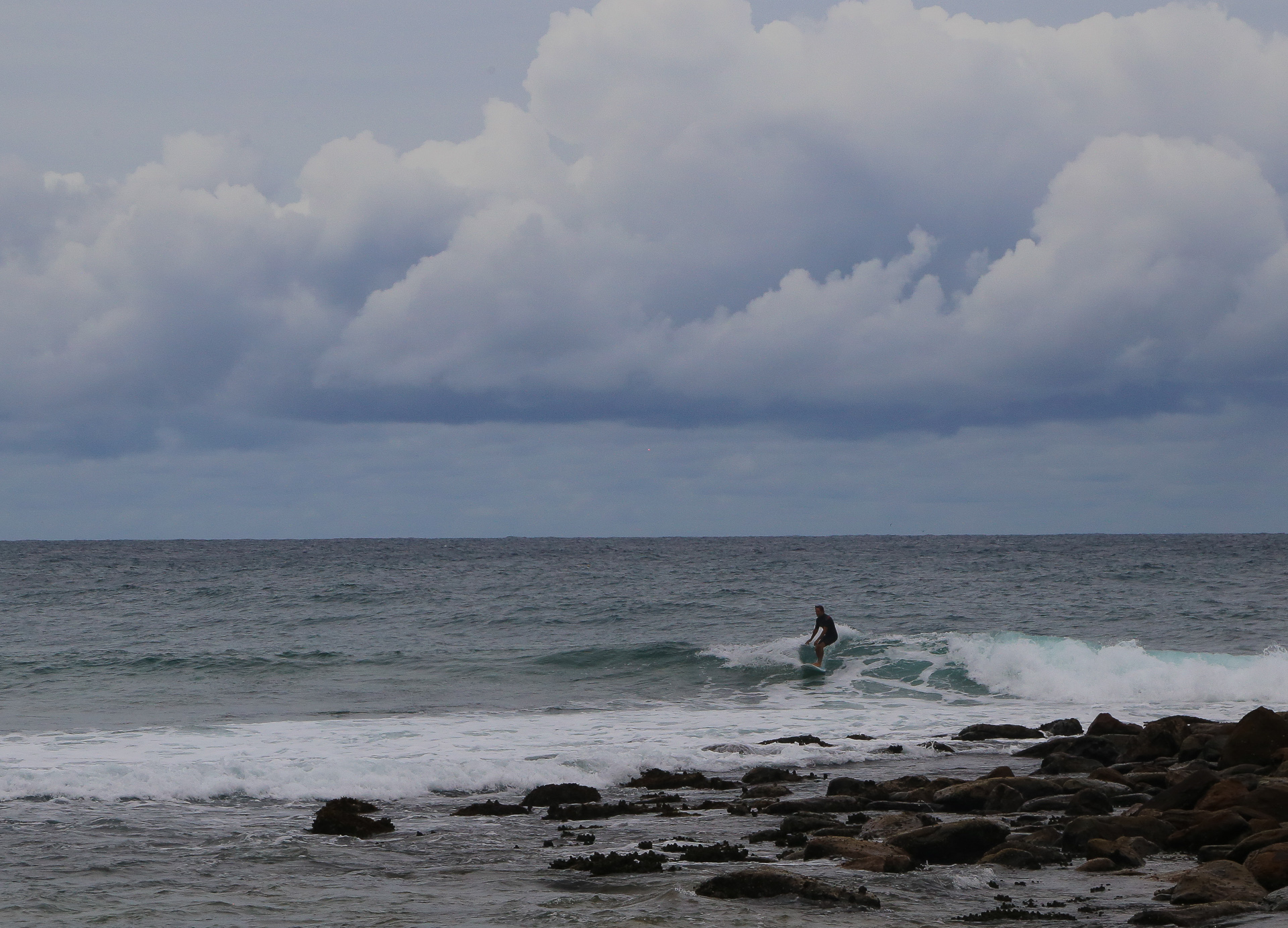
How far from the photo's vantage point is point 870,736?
811 inches

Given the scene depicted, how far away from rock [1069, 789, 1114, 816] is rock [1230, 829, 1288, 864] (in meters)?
2.46

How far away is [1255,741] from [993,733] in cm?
539

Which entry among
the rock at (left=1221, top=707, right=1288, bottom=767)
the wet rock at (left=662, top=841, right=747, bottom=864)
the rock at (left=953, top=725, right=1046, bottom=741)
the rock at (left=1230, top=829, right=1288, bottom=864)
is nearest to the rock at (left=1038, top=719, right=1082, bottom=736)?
the rock at (left=953, top=725, right=1046, bottom=741)

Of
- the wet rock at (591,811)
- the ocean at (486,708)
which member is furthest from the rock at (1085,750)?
the wet rock at (591,811)

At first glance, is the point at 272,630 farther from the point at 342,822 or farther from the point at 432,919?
the point at 432,919

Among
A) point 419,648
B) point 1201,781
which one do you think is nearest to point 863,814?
point 1201,781

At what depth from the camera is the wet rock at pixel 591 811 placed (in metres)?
13.9

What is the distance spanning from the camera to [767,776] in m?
16.0

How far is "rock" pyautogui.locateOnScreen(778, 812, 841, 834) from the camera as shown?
12.4m

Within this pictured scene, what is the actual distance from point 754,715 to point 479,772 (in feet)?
27.4

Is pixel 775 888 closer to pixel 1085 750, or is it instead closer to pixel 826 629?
pixel 1085 750

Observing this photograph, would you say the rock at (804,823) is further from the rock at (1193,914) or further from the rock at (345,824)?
the rock at (345,824)

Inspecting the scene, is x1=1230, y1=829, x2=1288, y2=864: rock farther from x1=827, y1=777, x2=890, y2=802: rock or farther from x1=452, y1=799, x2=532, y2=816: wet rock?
x1=452, y1=799, x2=532, y2=816: wet rock

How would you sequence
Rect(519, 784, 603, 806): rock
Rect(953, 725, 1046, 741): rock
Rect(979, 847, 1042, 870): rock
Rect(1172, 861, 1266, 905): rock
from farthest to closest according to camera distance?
Rect(953, 725, 1046, 741): rock, Rect(519, 784, 603, 806): rock, Rect(979, 847, 1042, 870): rock, Rect(1172, 861, 1266, 905): rock
